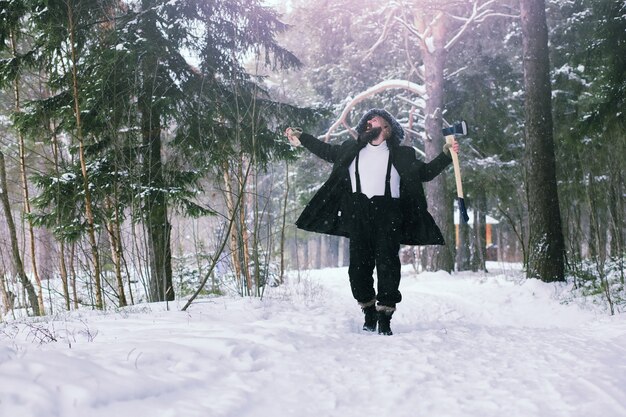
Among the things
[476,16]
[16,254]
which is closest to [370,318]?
[16,254]

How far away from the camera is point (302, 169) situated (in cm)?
1908

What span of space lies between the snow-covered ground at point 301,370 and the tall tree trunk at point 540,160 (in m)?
2.98

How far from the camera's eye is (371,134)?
4582 mm

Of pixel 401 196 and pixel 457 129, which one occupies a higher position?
pixel 457 129

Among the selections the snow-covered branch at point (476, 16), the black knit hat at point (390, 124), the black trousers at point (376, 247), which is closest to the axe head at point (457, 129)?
the black knit hat at point (390, 124)

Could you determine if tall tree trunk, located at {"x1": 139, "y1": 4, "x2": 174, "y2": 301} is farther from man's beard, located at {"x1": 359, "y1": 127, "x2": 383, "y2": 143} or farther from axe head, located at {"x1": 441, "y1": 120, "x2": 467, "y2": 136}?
axe head, located at {"x1": 441, "y1": 120, "x2": 467, "y2": 136}

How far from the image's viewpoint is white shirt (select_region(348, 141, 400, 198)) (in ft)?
14.7

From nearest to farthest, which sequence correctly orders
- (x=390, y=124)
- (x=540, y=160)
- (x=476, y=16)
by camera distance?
(x=390, y=124) < (x=540, y=160) < (x=476, y=16)

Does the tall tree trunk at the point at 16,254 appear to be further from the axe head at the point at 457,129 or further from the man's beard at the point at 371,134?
the axe head at the point at 457,129

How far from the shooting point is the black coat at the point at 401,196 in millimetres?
4500

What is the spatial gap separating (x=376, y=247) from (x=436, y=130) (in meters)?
8.75

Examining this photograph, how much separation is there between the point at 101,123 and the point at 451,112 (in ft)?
35.3

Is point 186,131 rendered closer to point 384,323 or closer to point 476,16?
point 384,323

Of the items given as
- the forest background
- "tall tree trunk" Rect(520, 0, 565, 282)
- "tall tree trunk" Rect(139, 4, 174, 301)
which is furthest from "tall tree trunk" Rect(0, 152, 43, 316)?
"tall tree trunk" Rect(520, 0, 565, 282)
